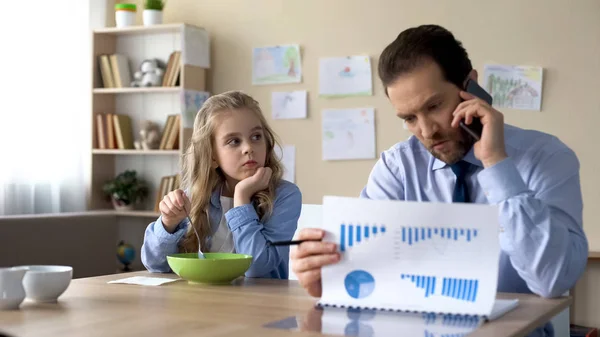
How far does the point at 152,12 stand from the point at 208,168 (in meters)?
2.55

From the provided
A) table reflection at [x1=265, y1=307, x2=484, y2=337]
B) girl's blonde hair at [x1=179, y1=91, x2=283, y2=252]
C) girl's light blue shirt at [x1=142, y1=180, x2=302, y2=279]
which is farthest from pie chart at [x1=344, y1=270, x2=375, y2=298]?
girl's blonde hair at [x1=179, y1=91, x2=283, y2=252]

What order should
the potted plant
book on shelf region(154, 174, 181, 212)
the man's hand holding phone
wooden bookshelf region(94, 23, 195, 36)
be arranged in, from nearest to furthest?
the man's hand holding phone
wooden bookshelf region(94, 23, 195, 36)
book on shelf region(154, 174, 181, 212)
the potted plant

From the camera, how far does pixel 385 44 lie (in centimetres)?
419

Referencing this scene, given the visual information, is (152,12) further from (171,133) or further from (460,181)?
(460,181)

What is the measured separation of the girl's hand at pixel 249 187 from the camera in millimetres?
2164

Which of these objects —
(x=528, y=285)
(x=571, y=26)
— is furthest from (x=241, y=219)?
(x=571, y=26)

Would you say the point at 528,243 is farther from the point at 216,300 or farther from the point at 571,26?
the point at 571,26

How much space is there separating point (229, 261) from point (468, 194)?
0.55 meters

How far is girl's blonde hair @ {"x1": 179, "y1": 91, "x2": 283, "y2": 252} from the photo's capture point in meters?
2.21

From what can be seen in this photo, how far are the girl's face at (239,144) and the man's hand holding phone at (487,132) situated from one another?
0.82 m

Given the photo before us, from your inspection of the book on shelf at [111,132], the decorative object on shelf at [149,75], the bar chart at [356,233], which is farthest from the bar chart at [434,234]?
the book on shelf at [111,132]

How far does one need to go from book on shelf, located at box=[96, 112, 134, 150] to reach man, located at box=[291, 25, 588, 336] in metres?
3.05

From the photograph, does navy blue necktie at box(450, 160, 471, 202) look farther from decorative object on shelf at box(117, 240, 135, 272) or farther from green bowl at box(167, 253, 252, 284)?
decorative object on shelf at box(117, 240, 135, 272)

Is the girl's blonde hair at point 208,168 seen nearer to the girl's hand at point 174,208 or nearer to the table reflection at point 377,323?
the girl's hand at point 174,208
